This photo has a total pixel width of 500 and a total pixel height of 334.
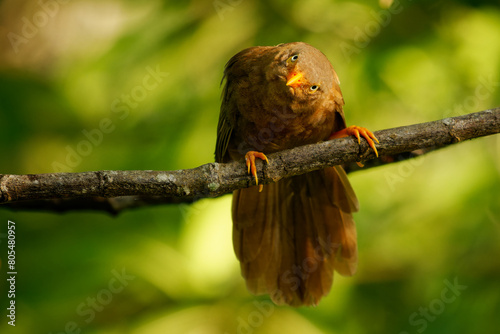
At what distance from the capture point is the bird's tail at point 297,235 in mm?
3125

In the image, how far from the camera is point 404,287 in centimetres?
368

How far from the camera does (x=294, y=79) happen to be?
2.50 meters

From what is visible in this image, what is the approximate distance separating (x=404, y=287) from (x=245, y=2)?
2.42m

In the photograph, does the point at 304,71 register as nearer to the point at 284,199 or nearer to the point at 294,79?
the point at 294,79
